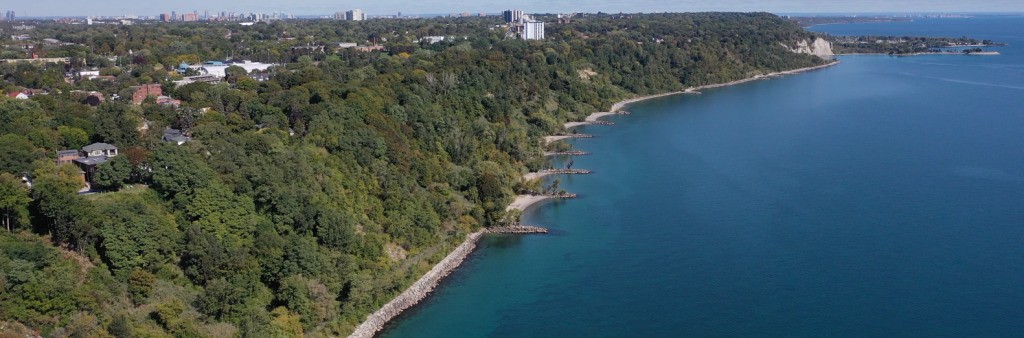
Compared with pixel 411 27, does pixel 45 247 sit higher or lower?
lower

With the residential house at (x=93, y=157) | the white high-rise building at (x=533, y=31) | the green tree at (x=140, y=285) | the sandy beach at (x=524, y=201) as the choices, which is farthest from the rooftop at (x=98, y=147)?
the white high-rise building at (x=533, y=31)

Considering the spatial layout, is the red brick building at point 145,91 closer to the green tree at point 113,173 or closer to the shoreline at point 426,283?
the green tree at point 113,173

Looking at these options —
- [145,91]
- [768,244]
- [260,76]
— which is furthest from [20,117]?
[768,244]

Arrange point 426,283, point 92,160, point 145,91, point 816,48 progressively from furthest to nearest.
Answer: point 816,48, point 145,91, point 92,160, point 426,283

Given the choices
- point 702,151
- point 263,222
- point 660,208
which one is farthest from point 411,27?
point 263,222

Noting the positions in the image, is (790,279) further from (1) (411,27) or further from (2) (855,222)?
(1) (411,27)

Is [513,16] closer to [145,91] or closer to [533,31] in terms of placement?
[533,31]
